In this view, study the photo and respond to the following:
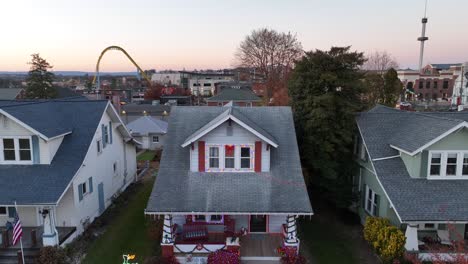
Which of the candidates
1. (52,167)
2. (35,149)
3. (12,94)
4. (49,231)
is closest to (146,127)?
(35,149)

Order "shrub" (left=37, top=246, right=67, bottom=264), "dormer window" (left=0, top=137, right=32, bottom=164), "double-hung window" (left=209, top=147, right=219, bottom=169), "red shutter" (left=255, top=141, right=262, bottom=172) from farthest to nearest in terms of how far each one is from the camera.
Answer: "dormer window" (left=0, top=137, right=32, bottom=164), "double-hung window" (left=209, top=147, right=219, bottom=169), "red shutter" (left=255, top=141, right=262, bottom=172), "shrub" (left=37, top=246, right=67, bottom=264)

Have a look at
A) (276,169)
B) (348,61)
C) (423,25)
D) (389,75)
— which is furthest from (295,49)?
(423,25)

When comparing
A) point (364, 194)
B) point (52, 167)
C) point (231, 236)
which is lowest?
point (231, 236)

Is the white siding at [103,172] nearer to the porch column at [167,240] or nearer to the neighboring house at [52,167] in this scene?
the neighboring house at [52,167]

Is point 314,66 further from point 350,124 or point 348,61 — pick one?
point 350,124

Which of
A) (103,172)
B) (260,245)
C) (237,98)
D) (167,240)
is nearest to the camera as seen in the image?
(167,240)

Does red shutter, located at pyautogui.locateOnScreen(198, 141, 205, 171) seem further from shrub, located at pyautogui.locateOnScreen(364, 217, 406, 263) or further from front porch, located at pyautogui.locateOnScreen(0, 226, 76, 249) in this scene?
shrub, located at pyautogui.locateOnScreen(364, 217, 406, 263)

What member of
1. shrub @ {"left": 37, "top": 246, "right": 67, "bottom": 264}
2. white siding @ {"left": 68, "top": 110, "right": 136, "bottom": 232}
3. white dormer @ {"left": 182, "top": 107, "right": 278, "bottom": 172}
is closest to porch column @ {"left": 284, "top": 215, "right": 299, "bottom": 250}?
white dormer @ {"left": 182, "top": 107, "right": 278, "bottom": 172}

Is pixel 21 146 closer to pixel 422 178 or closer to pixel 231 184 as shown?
pixel 231 184
